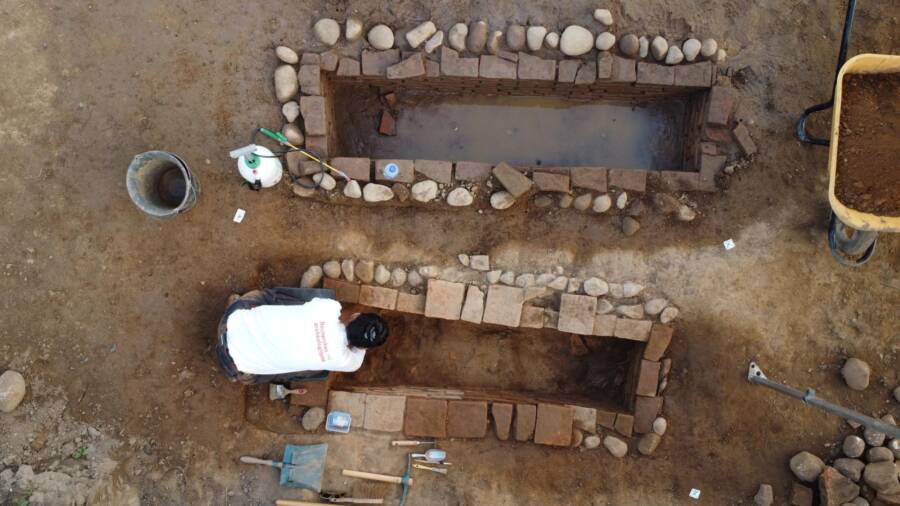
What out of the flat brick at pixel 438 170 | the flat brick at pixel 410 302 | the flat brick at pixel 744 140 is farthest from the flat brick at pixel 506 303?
the flat brick at pixel 744 140

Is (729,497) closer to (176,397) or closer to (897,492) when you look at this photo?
(897,492)

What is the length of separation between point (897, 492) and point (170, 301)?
18.7ft

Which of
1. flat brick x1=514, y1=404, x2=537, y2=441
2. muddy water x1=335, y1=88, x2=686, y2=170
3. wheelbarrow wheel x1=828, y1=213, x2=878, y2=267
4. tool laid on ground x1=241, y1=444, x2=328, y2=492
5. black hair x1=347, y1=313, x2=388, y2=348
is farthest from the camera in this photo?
muddy water x1=335, y1=88, x2=686, y2=170

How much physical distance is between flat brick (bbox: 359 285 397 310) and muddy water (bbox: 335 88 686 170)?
4.34 ft

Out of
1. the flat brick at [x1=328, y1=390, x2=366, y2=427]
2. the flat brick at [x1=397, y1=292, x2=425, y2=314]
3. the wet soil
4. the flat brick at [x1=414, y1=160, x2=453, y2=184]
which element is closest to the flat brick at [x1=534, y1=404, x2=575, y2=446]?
the flat brick at [x1=397, y1=292, x2=425, y2=314]

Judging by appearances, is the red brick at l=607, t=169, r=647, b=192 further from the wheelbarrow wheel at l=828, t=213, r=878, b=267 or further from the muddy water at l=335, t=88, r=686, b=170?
the wheelbarrow wheel at l=828, t=213, r=878, b=267

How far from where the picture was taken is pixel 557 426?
4.55 metres

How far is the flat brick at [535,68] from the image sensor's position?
15.2 feet

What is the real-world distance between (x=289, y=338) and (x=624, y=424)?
267 centimetres

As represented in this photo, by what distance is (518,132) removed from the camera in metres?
5.22

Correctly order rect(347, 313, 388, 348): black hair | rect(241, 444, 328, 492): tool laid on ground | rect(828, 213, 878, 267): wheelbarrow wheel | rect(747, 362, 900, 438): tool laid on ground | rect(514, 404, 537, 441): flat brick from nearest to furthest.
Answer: rect(747, 362, 900, 438): tool laid on ground, rect(347, 313, 388, 348): black hair, rect(828, 213, 878, 267): wheelbarrow wheel, rect(241, 444, 328, 492): tool laid on ground, rect(514, 404, 537, 441): flat brick

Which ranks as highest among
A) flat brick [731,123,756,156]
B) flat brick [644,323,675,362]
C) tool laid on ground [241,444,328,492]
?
flat brick [731,123,756,156]

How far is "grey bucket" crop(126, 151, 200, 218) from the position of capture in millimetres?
4230

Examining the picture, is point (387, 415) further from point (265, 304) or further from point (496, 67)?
point (496, 67)
